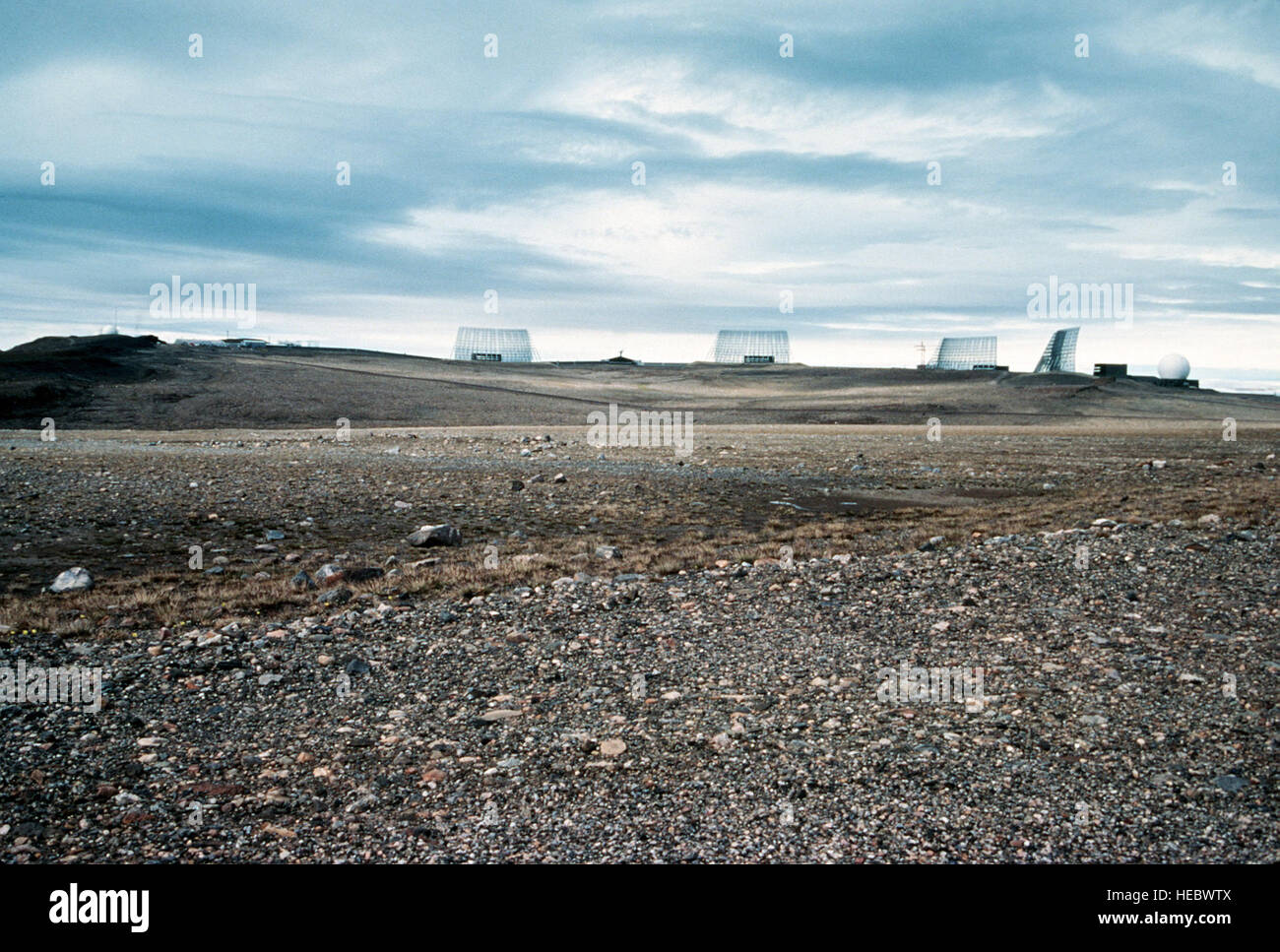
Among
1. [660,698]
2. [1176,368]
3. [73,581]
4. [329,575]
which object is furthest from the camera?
[1176,368]

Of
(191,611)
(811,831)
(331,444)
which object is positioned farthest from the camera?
(331,444)

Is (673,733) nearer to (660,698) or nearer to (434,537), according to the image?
(660,698)

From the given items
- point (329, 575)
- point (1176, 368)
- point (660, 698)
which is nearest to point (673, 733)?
point (660, 698)

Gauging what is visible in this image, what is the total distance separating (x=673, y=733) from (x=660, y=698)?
2.49 feet

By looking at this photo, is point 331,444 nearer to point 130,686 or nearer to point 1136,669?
point 130,686

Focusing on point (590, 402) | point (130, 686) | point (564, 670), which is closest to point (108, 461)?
point (130, 686)

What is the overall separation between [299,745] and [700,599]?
17.0 feet

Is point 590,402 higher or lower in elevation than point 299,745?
higher

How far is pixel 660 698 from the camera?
24.2 feet

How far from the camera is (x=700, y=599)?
10.5 metres

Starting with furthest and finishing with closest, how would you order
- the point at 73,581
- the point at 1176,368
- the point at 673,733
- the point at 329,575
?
the point at 1176,368 < the point at 329,575 < the point at 73,581 < the point at 673,733

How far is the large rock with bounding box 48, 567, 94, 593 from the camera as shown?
35.0 ft

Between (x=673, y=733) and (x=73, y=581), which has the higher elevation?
(x=73, y=581)

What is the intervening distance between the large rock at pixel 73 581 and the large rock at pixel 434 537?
4503mm
